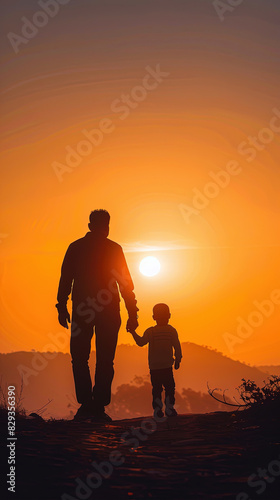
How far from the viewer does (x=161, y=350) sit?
957 cm

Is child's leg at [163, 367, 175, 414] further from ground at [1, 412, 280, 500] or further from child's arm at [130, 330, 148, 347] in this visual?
ground at [1, 412, 280, 500]

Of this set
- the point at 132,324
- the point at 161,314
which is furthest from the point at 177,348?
the point at 132,324

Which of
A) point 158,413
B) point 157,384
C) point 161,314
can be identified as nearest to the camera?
point 158,413

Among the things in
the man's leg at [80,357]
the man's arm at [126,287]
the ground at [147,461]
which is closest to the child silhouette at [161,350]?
the man's arm at [126,287]

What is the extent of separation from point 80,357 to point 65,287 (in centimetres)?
113

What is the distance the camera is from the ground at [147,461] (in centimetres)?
395

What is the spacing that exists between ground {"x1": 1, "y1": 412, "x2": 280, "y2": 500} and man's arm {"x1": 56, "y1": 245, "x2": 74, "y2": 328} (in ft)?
6.58

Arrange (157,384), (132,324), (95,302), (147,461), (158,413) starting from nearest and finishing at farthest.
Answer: (147,461), (95,302), (158,413), (132,324), (157,384)

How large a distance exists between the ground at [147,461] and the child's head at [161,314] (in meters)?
2.80

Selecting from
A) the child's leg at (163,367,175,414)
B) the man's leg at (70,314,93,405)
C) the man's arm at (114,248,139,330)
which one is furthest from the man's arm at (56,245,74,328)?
the child's leg at (163,367,175,414)

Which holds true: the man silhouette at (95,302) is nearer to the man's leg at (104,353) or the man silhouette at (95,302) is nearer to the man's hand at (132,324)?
the man's leg at (104,353)

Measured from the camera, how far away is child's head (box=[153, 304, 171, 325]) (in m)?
9.73

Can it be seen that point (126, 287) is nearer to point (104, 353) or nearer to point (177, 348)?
point (104, 353)

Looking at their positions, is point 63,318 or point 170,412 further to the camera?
point 170,412
